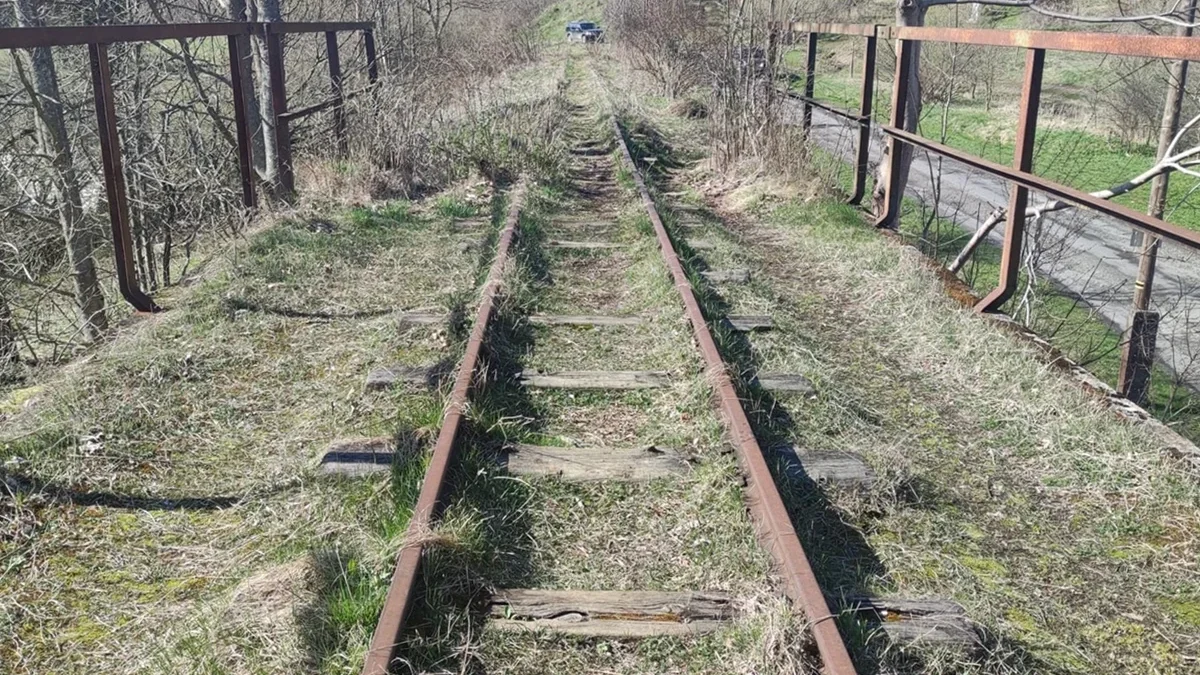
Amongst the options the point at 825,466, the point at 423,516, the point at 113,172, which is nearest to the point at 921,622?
the point at 825,466

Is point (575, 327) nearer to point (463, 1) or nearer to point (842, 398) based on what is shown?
point (842, 398)

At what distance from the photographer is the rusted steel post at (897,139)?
304 inches

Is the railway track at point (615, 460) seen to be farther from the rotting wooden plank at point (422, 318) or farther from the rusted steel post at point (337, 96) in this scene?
the rusted steel post at point (337, 96)

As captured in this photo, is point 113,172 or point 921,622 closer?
point 921,622

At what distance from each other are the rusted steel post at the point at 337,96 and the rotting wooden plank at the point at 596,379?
22.0 feet

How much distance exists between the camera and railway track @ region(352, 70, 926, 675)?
3.03 meters

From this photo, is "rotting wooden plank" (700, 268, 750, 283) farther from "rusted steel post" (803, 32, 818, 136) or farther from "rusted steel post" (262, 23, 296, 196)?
"rusted steel post" (262, 23, 296, 196)

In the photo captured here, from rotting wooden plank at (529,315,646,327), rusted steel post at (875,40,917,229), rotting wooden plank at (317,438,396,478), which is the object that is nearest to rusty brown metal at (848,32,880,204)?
rusted steel post at (875,40,917,229)

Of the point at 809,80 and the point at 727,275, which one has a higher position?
the point at 809,80

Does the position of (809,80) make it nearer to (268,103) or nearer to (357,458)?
(268,103)

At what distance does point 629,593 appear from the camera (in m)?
3.19

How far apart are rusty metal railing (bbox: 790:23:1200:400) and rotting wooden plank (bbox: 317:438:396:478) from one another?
3449 mm

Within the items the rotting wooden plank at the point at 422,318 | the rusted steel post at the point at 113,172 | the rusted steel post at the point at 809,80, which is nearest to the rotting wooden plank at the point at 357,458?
the rotting wooden plank at the point at 422,318

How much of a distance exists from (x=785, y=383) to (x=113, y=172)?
4.26m
